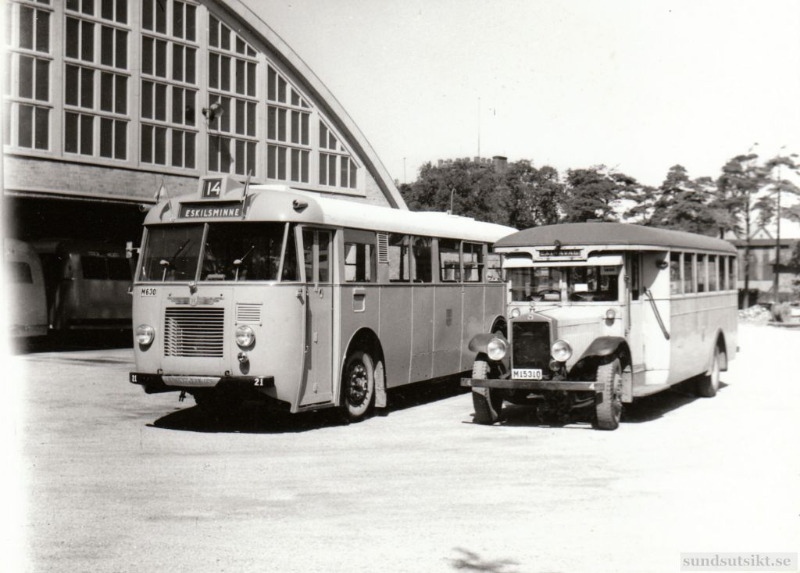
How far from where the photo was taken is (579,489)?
7789 millimetres

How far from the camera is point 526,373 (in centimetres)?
1105

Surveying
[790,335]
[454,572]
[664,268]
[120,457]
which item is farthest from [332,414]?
[790,335]

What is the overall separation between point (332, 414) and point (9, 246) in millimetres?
14852

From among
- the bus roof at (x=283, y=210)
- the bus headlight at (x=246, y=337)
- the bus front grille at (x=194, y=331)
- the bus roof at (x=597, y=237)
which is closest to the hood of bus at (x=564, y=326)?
the bus roof at (x=597, y=237)

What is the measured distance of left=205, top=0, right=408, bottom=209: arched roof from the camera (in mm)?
42750

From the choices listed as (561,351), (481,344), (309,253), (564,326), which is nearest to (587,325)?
(564,326)

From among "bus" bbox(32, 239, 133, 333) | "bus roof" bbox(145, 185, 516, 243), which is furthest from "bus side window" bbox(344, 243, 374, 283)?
"bus" bbox(32, 239, 133, 333)

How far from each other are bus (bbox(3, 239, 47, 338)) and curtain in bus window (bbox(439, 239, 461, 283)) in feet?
42.7

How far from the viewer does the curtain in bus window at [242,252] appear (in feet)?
35.8

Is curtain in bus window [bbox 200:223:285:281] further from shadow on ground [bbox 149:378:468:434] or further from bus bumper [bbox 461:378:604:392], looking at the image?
bus bumper [bbox 461:378:604:392]

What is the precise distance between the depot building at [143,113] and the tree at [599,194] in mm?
16092

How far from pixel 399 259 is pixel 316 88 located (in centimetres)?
3421

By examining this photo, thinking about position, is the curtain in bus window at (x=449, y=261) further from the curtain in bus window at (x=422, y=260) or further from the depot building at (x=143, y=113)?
the depot building at (x=143, y=113)

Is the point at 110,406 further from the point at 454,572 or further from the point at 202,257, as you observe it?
the point at 454,572
